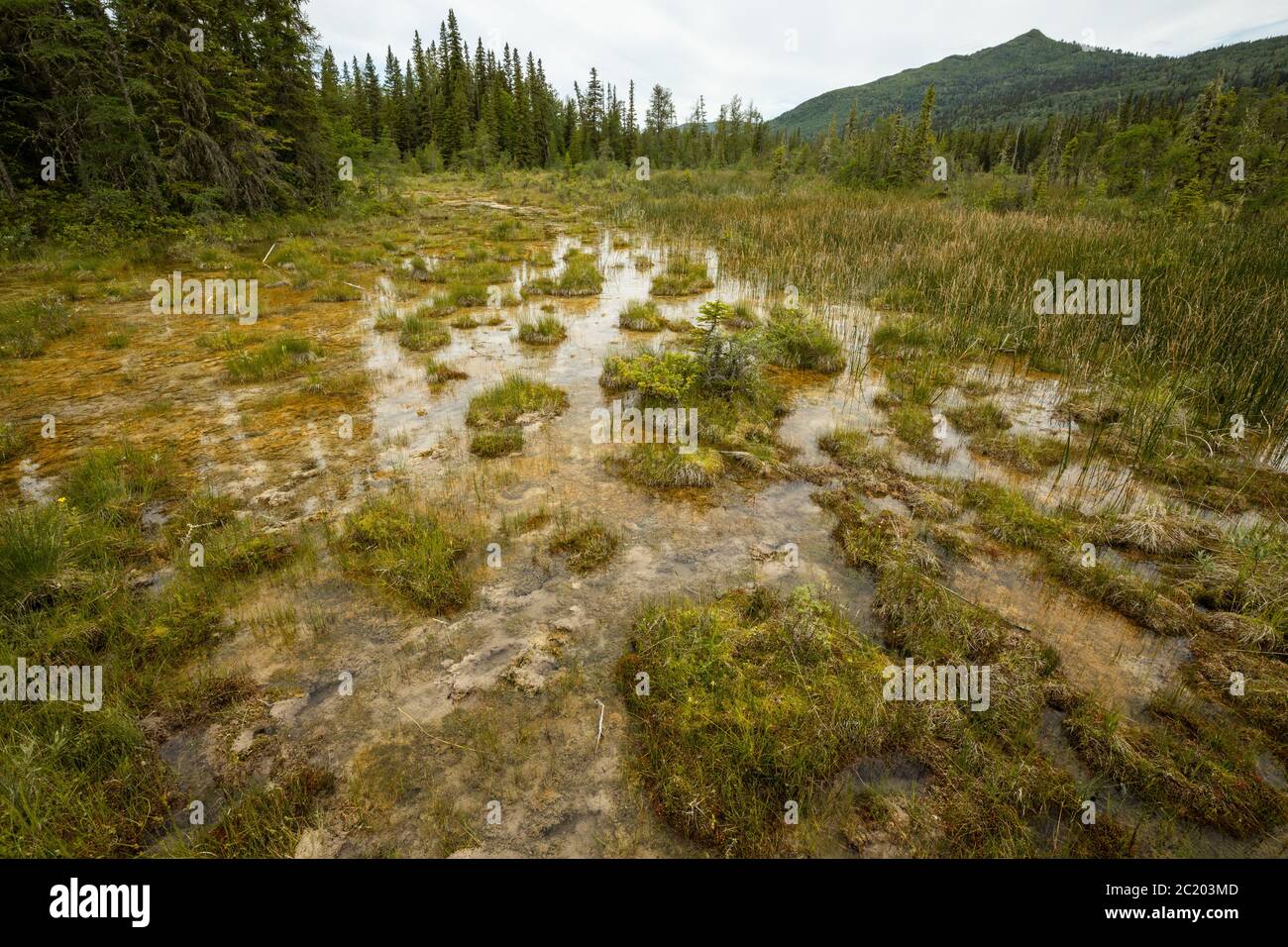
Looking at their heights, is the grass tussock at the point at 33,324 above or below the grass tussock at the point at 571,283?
below

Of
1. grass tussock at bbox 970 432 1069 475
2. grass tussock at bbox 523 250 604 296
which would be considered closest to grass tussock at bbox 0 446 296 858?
grass tussock at bbox 970 432 1069 475

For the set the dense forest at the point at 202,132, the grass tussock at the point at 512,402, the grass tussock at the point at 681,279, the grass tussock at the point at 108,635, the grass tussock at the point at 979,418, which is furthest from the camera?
the dense forest at the point at 202,132

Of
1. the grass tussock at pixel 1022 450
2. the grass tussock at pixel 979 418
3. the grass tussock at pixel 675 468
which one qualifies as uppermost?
the grass tussock at pixel 979 418

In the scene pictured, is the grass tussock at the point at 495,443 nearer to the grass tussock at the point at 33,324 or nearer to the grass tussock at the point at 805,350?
the grass tussock at the point at 805,350

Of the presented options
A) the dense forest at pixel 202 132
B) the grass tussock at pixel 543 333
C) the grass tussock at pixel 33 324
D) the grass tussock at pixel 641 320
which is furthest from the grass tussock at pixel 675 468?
the dense forest at pixel 202 132

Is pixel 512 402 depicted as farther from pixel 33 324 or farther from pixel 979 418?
pixel 33 324

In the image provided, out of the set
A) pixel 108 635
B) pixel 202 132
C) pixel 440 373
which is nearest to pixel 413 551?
pixel 108 635

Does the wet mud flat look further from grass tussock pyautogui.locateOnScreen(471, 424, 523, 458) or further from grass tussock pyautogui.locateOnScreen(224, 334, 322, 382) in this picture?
grass tussock pyautogui.locateOnScreen(224, 334, 322, 382)

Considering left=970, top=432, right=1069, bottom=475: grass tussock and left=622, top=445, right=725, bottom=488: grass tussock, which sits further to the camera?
left=970, top=432, right=1069, bottom=475: grass tussock

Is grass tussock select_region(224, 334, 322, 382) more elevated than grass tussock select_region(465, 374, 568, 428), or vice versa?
grass tussock select_region(224, 334, 322, 382)

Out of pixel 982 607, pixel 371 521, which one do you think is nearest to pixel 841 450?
pixel 982 607

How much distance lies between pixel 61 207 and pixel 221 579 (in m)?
20.9

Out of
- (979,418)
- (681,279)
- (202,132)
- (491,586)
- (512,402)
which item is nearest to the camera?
(491,586)
